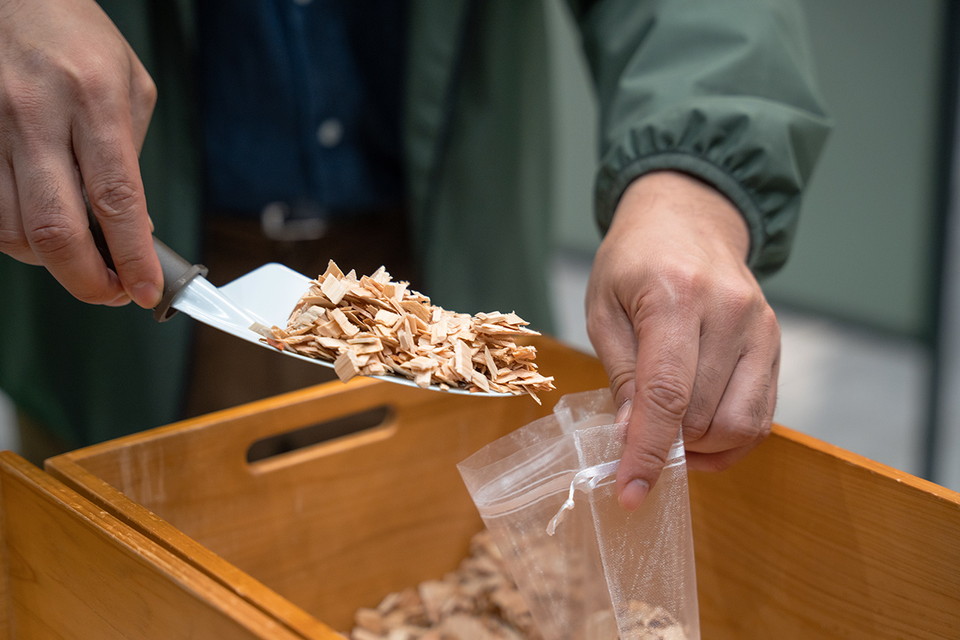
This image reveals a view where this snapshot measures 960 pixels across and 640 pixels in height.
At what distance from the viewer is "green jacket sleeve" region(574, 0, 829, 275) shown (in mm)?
706

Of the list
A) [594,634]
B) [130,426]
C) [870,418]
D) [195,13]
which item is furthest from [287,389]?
[870,418]

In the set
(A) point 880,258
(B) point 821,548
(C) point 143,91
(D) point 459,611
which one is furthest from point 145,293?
(A) point 880,258

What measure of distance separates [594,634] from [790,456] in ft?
0.63

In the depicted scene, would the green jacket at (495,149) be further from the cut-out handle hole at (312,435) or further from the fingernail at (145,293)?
the fingernail at (145,293)

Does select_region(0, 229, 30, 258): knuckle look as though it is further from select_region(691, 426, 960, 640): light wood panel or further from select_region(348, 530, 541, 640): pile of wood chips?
select_region(691, 426, 960, 640): light wood panel

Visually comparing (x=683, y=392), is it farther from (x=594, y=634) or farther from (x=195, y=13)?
(x=195, y=13)

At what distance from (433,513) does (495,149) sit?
0.43 m

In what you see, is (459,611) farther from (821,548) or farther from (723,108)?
(723,108)

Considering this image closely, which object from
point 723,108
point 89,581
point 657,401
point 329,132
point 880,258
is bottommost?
point 89,581

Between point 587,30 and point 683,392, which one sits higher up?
point 587,30

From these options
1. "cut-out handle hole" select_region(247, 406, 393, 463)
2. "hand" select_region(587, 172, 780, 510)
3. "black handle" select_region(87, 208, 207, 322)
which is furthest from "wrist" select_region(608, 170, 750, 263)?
"cut-out handle hole" select_region(247, 406, 393, 463)

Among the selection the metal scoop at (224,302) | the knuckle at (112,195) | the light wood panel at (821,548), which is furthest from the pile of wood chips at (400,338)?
the light wood panel at (821,548)

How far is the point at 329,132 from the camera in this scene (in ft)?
3.18

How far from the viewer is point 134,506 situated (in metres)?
0.55
